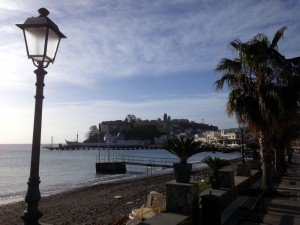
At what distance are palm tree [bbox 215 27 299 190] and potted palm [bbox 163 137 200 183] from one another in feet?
18.6

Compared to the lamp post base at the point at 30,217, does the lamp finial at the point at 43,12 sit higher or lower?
higher

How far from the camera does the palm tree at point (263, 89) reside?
1241 cm

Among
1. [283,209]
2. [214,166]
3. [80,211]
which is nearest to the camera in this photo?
[283,209]

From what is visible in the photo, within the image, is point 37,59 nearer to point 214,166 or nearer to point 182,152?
point 182,152

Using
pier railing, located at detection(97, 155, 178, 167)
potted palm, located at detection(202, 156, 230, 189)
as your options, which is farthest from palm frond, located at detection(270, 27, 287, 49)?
pier railing, located at detection(97, 155, 178, 167)

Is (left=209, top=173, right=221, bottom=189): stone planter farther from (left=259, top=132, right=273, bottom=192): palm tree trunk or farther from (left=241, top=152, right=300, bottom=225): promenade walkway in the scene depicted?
(left=259, top=132, right=273, bottom=192): palm tree trunk

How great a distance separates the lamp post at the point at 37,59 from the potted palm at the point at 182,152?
335 cm

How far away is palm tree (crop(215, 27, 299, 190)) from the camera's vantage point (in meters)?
12.4

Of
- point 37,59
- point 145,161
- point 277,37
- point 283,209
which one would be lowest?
point 145,161

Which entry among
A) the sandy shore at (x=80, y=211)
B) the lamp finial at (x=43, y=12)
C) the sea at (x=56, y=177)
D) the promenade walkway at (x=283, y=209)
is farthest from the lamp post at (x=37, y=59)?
the sea at (x=56, y=177)

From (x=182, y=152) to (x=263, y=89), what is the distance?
258 inches

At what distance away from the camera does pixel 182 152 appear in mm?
7430

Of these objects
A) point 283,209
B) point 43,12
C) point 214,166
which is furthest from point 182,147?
point 283,209

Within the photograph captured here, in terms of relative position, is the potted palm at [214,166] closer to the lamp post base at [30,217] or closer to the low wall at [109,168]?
the lamp post base at [30,217]
